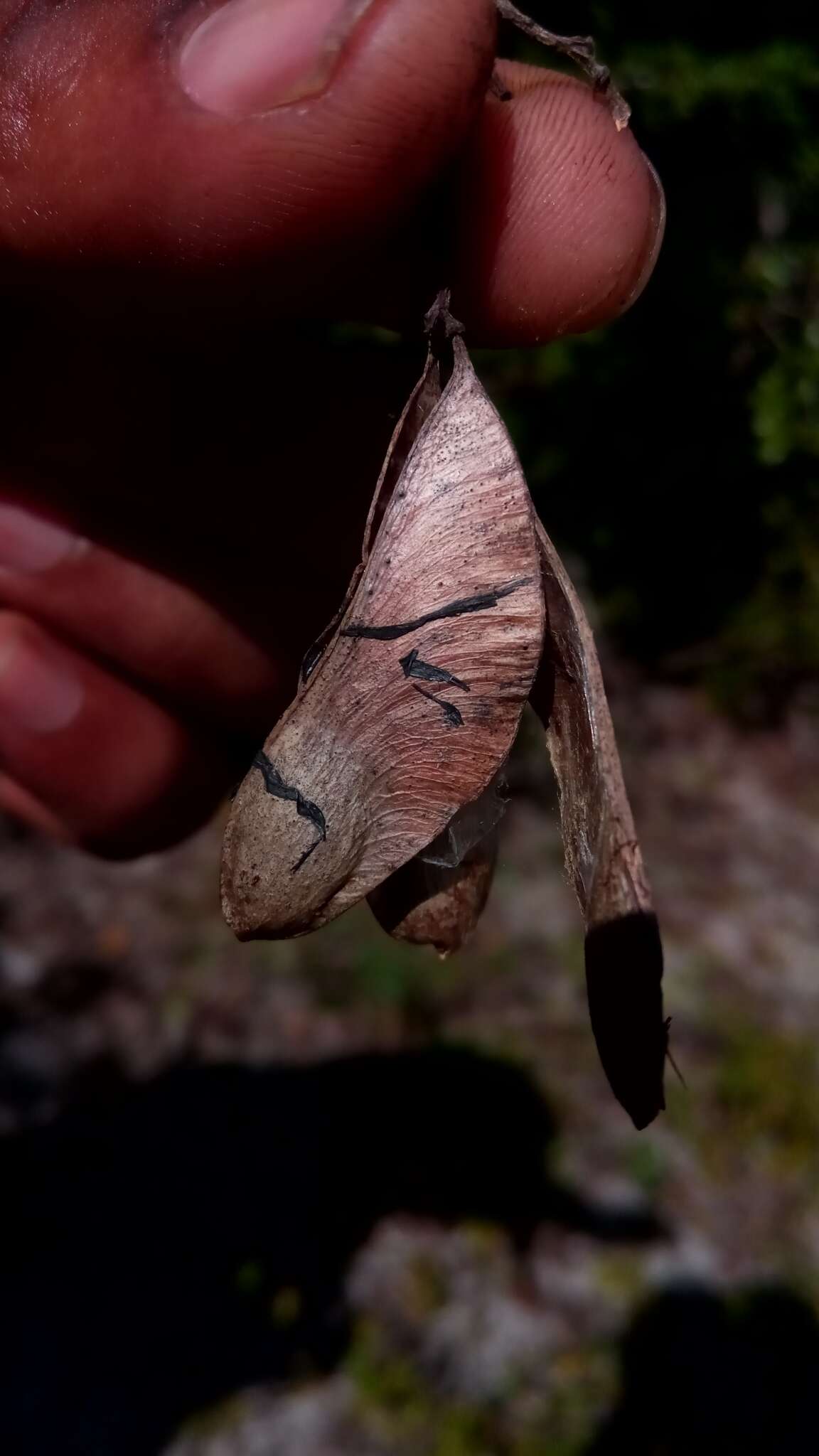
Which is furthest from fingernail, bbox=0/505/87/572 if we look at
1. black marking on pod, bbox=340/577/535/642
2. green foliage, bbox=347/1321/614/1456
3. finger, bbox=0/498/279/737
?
green foliage, bbox=347/1321/614/1456

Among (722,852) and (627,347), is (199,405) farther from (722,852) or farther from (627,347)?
(722,852)

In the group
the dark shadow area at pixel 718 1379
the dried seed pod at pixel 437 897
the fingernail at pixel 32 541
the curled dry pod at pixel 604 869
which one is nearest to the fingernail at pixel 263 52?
the curled dry pod at pixel 604 869

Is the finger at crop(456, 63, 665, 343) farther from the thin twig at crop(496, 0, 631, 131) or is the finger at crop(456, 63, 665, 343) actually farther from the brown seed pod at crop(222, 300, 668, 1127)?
the brown seed pod at crop(222, 300, 668, 1127)

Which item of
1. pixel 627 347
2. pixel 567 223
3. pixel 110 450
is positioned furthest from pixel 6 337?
pixel 627 347

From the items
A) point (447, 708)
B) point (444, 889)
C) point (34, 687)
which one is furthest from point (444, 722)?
point (34, 687)

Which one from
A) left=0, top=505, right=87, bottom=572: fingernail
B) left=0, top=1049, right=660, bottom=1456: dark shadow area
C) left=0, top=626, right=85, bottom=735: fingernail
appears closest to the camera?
left=0, top=505, right=87, bottom=572: fingernail

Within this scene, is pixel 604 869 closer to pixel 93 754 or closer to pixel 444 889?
pixel 444 889
